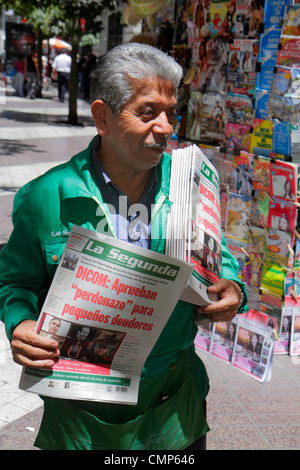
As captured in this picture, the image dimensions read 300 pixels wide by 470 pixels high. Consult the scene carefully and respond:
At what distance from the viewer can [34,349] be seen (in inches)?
60.5

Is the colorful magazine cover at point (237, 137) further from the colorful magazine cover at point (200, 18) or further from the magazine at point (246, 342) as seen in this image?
the magazine at point (246, 342)

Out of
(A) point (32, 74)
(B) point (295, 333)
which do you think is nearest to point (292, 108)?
(B) point (295, 333)

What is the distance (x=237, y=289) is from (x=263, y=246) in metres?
2.52

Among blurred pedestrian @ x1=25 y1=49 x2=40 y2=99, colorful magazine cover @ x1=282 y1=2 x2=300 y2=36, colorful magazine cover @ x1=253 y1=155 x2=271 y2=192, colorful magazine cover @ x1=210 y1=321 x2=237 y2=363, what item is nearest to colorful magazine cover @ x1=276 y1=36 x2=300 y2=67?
colorful magazine cover @ x1=282 y1=2 x2=300 y2=36

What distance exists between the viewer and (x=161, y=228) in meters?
1.75

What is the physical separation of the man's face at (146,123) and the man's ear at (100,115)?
34mm

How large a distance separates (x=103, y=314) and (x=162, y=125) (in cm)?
52

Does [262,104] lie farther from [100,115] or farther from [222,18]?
[100,115]

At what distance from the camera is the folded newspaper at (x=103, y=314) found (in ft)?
4.97

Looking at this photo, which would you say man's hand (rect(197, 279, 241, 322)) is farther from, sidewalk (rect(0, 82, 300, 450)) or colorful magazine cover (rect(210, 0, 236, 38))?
colorful magazine cover (rect(210, 0, 236, 38))

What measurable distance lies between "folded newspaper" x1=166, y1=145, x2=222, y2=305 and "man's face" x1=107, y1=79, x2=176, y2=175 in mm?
111

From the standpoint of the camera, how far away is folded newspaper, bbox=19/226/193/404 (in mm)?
1516
